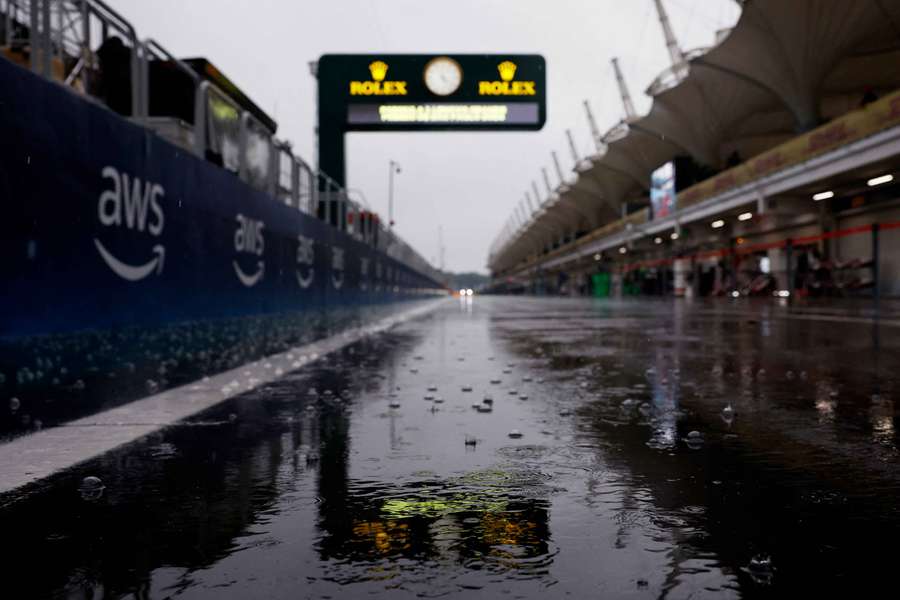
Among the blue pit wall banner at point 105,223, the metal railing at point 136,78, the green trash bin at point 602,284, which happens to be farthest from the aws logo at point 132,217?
the green trash bin at point 602,284

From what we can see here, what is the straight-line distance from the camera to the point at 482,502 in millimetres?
2113

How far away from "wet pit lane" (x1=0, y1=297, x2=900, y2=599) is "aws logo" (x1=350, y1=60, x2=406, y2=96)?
24067 mm

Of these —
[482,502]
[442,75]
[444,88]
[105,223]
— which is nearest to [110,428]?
[482,502]

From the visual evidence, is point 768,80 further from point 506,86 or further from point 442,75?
point 442,75

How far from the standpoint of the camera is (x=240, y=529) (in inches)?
74.0

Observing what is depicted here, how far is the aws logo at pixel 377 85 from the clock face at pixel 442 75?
1.05 metres

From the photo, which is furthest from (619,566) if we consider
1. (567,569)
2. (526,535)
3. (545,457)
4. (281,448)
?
(281,448)

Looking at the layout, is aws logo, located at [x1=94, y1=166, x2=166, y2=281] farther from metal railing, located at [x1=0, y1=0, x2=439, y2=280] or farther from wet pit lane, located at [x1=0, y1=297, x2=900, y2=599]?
wet pit lane, located at [x1=0, y1=297, x2=900, y2=599]

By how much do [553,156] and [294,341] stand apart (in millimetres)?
145990

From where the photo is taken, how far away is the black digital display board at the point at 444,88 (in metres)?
26.7

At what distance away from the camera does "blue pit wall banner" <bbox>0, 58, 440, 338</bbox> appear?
6.38 meters

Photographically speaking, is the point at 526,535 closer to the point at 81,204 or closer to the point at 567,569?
the point at 567,569

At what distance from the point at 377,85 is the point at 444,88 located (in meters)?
2.46

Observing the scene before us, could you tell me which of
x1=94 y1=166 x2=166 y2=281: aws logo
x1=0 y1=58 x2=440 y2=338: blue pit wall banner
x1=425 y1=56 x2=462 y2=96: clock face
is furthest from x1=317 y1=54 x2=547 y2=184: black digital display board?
x1=94 y1=166 x2=166 y2=281: aws logo
